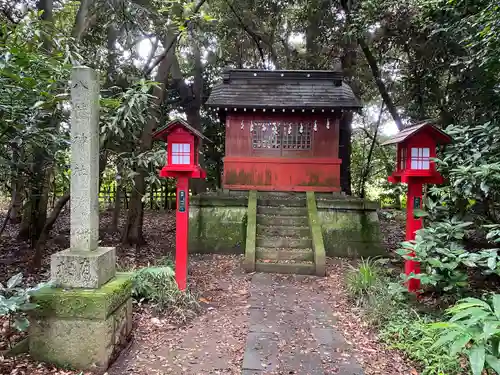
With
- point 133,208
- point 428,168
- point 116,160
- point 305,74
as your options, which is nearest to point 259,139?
point 305,74

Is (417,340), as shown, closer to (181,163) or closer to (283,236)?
(181,163)

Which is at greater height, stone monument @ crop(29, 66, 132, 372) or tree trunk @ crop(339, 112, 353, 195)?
tree trunk @ crop(339, 112, 353, 195)

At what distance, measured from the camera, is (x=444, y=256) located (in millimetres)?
4305

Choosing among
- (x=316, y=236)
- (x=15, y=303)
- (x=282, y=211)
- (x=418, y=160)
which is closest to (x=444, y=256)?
(x=418, y=160)

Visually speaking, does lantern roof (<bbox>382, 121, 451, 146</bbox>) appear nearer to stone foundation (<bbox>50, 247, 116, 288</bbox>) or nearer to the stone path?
the stone path

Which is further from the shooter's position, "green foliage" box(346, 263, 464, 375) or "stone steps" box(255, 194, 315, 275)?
"stone steps" box(255, 194, 315, 275)

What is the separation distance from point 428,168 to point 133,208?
6.35 m

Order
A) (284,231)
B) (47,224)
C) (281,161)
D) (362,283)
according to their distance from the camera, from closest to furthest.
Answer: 1. (362,283)
2. (47,224)
3. (284,231)
4. (281,161)

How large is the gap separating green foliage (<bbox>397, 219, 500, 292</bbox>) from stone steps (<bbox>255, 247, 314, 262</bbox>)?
2.90 metres

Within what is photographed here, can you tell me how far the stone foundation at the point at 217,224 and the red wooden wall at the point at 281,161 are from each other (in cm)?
125

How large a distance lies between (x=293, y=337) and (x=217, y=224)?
4677 mm

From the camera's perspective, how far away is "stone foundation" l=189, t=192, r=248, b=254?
27.7 ft

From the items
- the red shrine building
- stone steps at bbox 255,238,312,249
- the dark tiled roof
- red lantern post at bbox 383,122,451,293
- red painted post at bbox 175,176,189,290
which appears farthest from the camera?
the red shrine building

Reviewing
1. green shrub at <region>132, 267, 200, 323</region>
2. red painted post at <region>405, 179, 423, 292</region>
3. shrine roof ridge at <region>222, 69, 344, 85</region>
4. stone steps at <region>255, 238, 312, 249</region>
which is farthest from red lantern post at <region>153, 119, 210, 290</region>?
shrine roof ridge at <region>222, 69, 344, 85</region>
